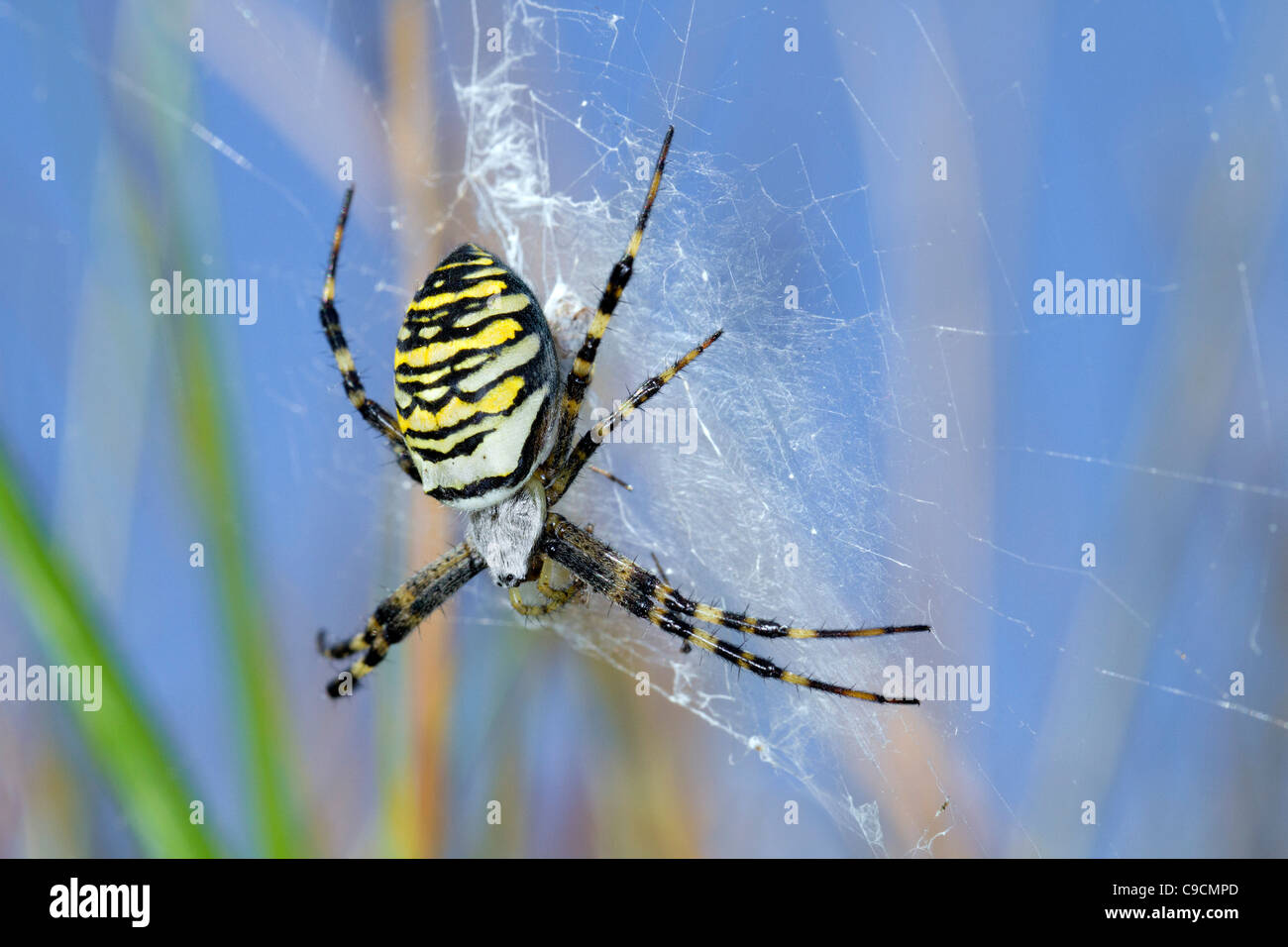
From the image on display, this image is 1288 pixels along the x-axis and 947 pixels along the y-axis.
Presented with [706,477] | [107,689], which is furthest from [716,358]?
[107,689]

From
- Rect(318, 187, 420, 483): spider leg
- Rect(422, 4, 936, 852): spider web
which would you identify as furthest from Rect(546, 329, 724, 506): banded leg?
Rect(318, 187, 420, 483): spider leg

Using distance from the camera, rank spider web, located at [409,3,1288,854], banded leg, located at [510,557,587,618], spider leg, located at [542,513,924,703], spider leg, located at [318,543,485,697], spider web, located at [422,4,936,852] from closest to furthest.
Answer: spider web, located at [409,3,1288,854] < spider web, located at [422,4,936,852] < spider leg, located at [542,513,924,703] < banded leg, located at [510,557,587,618] < spider leg, located at [318,543,485,697]

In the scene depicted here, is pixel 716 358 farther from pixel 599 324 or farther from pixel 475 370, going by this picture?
pixel 475 370

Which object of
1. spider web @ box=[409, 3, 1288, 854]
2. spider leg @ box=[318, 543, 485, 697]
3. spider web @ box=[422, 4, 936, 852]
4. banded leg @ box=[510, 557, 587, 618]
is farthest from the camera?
spider leg @ box=[318, 543, 485, 697]

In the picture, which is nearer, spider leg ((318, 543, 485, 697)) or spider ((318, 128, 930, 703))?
spider ((318, 128, 930, 703))

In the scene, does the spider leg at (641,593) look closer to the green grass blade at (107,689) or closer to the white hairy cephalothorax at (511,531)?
the white hairy cephalothorax at (511,531)

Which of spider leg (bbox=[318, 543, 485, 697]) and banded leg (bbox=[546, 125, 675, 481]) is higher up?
banded leg (bbox=[546, 125, 675, 481])

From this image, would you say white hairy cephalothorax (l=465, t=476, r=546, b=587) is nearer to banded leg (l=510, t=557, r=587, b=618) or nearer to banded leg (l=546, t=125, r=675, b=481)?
banded leg (l=510, t=557, r=587, b=618)

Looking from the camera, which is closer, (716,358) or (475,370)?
(475,370)
